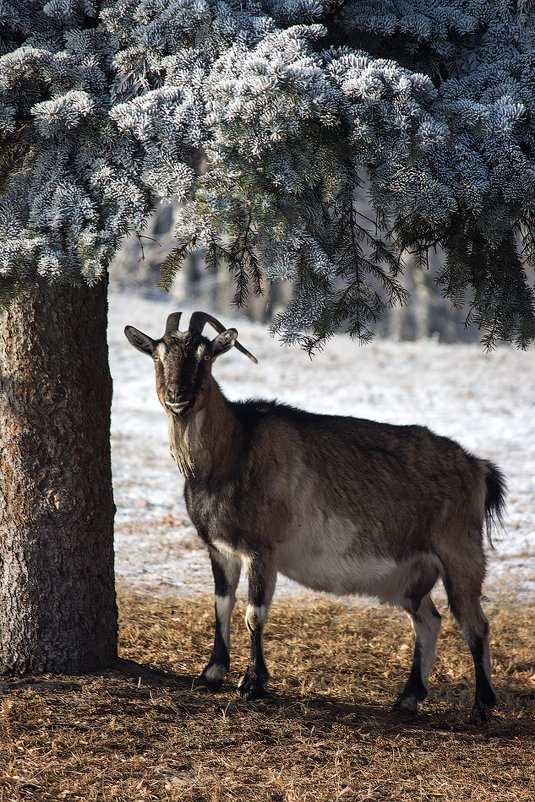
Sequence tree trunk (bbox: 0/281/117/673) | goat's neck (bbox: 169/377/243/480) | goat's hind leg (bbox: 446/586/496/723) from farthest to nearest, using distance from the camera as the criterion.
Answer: goat's hind leg (bbox: 446/586/496/723) < goat's neck (bbox: 169/377/243/480) < tree trunk (bbox: 0/281/117/673)

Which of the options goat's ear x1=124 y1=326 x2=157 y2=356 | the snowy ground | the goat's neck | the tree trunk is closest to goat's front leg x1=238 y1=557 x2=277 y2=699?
the goat's neck

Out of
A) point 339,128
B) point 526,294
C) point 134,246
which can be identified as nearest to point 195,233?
point 339,128

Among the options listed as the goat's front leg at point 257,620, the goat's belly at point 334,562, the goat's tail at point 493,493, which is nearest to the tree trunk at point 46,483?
the goat's front leg at point 257,620

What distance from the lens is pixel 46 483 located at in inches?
Result: 225

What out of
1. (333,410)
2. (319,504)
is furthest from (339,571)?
(333,410)

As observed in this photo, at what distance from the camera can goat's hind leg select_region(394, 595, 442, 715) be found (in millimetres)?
6062

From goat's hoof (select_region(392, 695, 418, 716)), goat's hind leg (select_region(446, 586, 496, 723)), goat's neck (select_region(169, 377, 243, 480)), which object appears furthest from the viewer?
goat's hind leg (select_region(446, 586, 496, 723))

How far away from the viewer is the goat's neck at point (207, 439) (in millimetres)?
5824

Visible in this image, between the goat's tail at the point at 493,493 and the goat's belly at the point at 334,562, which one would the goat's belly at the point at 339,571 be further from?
the goat's tail at the point at 493,493

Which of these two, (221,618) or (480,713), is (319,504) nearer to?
(221,618)

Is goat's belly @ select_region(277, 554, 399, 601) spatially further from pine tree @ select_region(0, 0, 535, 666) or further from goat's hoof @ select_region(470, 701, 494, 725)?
pine tree @ select_region(0, 0, 535, 666)

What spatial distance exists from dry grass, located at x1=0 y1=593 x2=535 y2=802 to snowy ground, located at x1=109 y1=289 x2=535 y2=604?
2.05 meters

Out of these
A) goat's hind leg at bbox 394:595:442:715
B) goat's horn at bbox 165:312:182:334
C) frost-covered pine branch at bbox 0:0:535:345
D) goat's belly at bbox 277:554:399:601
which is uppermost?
frost-covered pine branch at bbox 0:0:535:345

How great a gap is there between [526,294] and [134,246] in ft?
97.9
